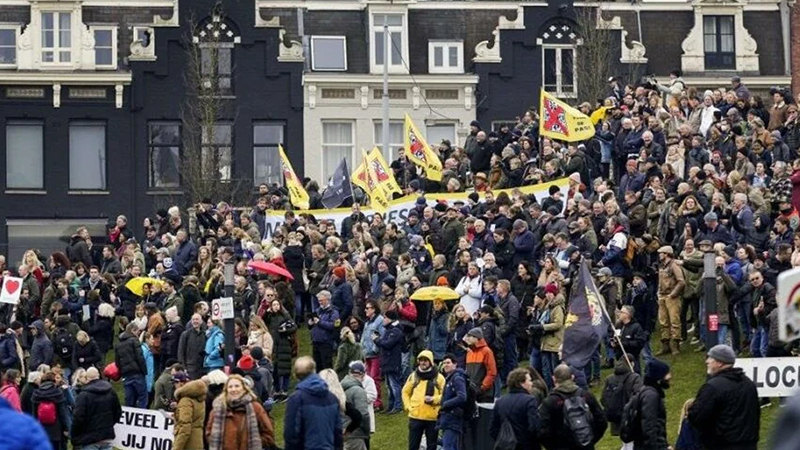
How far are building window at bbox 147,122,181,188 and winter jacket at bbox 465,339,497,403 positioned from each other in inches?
1535

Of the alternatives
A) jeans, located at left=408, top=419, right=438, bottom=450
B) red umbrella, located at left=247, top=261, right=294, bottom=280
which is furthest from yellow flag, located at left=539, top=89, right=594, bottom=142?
jeans, located at left=408, top=419, right=438, bottom=450

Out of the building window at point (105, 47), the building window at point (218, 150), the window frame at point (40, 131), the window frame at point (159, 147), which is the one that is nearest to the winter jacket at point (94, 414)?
the building window at point (218, 150)

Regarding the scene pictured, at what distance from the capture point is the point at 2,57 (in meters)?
66.6

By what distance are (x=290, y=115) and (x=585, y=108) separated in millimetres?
26407

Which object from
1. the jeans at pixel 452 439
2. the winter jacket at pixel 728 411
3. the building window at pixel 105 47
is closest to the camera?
the winter jacket at pixel 728 411

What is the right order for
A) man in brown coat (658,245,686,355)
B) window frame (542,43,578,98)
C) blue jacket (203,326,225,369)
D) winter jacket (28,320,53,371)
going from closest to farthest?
1. man in brown coat (658,245,686,355)
2. blue jacket (203,326,225,369)
3. winter jacket (28,320,53,371)
4. window frame (542,43,578,98)

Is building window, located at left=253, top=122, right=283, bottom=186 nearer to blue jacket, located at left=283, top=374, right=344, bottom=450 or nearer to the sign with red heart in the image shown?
the sign with red heart

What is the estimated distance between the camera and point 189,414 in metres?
25.0

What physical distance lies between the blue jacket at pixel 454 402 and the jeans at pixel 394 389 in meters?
5.61

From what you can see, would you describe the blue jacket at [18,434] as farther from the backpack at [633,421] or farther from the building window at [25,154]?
the building window at [25,154]

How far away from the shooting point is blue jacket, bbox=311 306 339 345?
3391 cm

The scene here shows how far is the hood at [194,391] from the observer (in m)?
24.9

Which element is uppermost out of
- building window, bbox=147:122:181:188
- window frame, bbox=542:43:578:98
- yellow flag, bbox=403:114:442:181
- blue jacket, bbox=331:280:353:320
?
window frame, bbox=542:43:578:98

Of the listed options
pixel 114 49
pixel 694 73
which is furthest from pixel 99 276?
pixel 694 73
